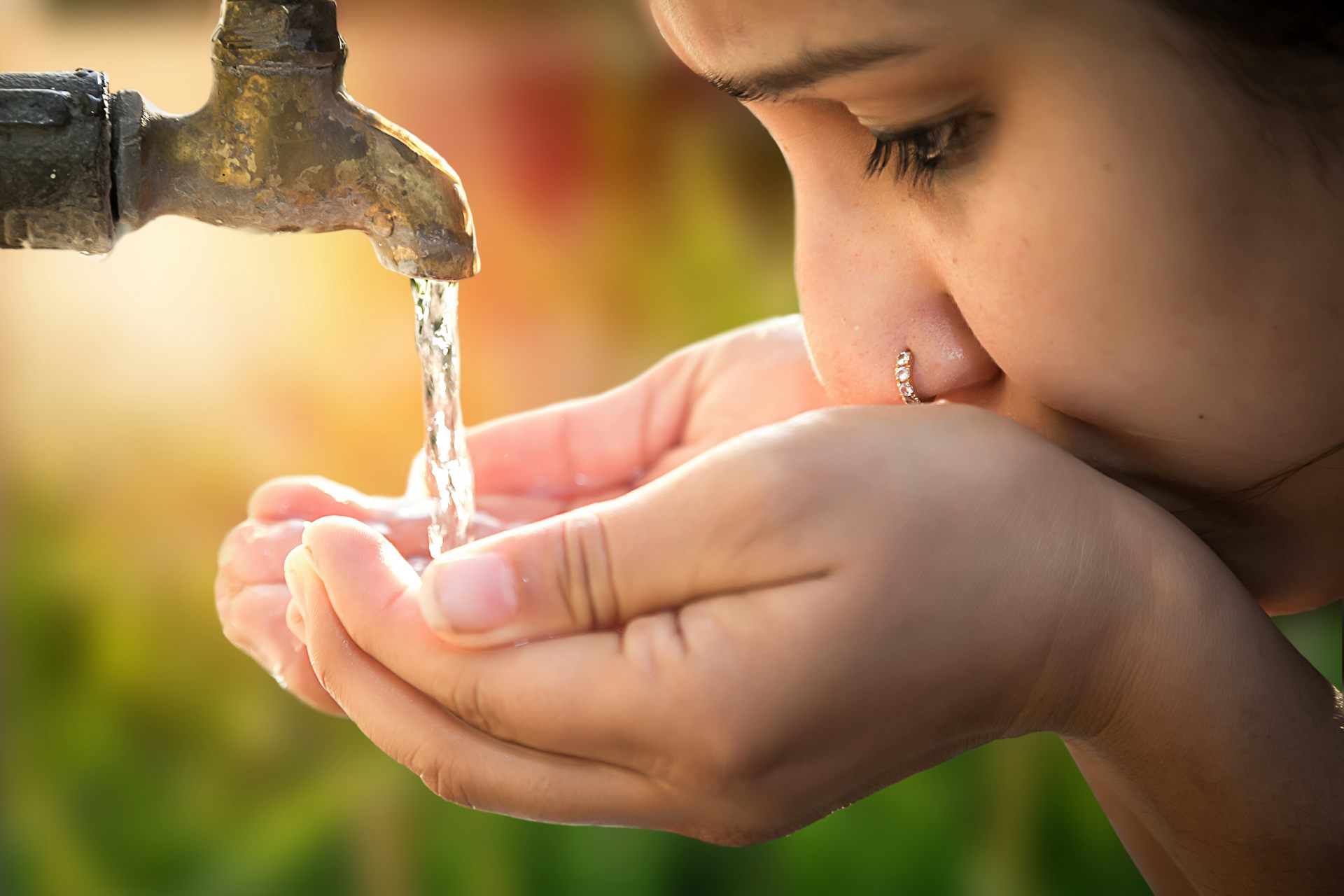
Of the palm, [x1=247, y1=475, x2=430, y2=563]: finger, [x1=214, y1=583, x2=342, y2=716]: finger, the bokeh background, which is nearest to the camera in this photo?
[x1=214, y1=583, x2=342, y2=716]: finger

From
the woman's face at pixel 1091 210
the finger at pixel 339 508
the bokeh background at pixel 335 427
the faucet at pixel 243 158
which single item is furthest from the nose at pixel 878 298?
the bokeh background at pixel 335 427

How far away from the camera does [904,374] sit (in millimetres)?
673

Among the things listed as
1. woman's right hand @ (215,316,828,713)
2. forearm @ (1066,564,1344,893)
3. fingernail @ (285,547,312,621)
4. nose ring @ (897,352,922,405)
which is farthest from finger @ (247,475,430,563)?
forearm @ (1066,564,1344,893)

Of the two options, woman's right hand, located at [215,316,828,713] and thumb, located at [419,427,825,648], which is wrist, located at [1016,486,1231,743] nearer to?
thumb, located at [419,427,825,648]

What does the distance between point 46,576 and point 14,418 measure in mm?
168

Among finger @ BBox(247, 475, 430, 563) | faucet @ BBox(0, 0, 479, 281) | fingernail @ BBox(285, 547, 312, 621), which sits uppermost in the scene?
faucet @ BBox(0, 0, 479, 281)

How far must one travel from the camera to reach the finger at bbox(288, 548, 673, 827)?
1.68 feet

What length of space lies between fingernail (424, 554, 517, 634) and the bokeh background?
2.39ft

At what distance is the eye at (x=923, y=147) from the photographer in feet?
1.92

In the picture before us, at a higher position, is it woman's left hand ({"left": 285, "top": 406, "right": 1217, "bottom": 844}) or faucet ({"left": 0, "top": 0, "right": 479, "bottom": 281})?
faucet ({"left": 0, "top": 0, "right": 479, "bottom": 281})

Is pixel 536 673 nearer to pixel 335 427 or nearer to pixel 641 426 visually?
pixel 641 426

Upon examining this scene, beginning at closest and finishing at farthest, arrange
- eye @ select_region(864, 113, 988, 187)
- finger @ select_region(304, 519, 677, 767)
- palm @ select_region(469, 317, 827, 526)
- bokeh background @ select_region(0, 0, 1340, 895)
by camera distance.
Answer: finger @ select_region(304, 519, 677, 767) < eye @ select_region(864, 113, 988, 187) < palm @ select_region(469, 317, 827, 526) < bokeh background @ select_region(0, 0, 1340, 895)

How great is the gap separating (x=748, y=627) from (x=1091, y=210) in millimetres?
252

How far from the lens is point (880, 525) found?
1.66 feet
